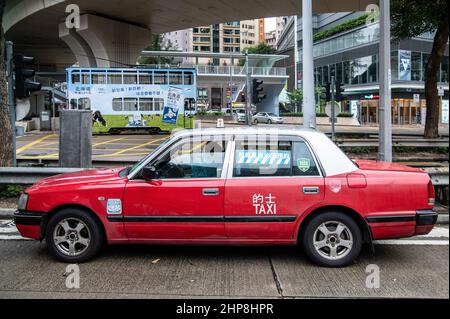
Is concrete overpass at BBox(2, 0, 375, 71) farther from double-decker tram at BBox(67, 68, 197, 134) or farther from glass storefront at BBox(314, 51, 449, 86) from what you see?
glass storefront at BBox(314, 51, 449, 86)

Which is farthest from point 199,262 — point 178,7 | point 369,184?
point 178,7

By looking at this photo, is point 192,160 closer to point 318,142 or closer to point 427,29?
point 318,142

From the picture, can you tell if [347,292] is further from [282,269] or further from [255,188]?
[255,188]

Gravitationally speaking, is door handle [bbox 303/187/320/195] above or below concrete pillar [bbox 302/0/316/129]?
below

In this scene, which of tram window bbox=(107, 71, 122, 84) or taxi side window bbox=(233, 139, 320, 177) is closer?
taxi side window bbox=(233, 139, 320, 177)

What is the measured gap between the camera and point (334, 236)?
196 inches

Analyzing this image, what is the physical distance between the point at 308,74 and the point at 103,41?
21916 mm

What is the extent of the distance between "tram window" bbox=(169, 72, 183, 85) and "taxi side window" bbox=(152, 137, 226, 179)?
2251cm

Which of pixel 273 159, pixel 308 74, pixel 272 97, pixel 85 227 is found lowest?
pixel 85 227

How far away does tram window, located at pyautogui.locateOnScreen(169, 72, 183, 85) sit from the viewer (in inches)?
1075

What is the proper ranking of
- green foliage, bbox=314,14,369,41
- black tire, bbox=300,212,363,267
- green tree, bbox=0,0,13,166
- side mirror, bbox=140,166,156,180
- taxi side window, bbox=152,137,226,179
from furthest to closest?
green foliage, bbox=314,14,369,41 → green tree, bbox=0,0,13,166 → taxi side window, bbox=152,137,226,179 → side mirror, bbox=140,166,156,180 → black tire, bbox=300,212,363,267

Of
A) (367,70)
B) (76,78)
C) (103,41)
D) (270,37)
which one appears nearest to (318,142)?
(76,78)

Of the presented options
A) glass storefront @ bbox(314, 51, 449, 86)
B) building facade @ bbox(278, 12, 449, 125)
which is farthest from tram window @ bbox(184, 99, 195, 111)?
glass storefront @ bbox(314, 51, 449, 86)
